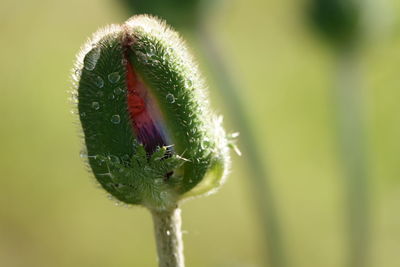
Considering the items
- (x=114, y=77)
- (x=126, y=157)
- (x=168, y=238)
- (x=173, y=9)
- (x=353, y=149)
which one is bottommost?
(x=353, y=149)

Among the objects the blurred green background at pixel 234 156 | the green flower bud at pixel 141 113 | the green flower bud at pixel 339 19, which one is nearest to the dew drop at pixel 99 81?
the green flower bud at pixel 141 113

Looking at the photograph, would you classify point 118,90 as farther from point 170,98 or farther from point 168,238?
point 168,238

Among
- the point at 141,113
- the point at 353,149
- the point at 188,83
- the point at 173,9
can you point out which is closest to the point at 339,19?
the point at 353,149

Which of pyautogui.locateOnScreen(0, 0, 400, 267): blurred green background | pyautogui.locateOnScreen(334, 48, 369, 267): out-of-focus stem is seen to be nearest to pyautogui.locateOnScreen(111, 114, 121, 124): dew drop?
pyautogui.locateOnScreen(334, 48, 369, 267): out-of-focus stem

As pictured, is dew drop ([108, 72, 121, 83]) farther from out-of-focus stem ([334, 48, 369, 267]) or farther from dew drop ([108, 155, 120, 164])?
out-of-focus stem ([334, 48, 369, 267])

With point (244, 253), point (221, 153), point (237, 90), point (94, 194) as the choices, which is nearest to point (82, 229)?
point (94, 194)
